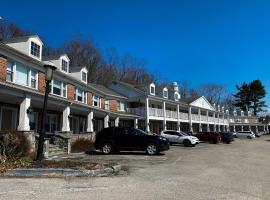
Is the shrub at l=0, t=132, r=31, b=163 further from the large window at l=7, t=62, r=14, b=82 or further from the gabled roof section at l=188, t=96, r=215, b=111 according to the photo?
the gabled roof section at l=188, t=96, r=215, b=111

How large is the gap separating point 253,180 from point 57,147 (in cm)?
1330

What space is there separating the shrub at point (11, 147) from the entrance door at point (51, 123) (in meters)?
11.0

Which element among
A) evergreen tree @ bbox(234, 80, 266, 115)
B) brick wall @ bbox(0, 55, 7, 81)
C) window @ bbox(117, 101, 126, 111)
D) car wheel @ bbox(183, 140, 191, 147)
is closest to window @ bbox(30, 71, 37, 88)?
brick wall @ bbox(0, 55, 7, 81)

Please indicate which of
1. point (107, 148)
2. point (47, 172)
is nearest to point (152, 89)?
point (107, 148)

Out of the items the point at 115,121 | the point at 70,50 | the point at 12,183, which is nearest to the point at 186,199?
the point at 12,183

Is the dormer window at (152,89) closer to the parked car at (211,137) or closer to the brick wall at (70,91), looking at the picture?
the parked car at (211,137)

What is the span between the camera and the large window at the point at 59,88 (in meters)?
25.6

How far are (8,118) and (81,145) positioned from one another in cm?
540

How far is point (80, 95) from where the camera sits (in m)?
30.8

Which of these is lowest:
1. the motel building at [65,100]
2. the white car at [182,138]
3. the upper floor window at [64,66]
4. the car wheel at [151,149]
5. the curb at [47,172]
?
the curb at [47,172]

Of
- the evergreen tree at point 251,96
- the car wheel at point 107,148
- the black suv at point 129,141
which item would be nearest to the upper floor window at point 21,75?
the black suv at point 129,141

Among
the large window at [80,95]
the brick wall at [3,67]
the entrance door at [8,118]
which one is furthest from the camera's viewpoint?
the large window at [80,95]

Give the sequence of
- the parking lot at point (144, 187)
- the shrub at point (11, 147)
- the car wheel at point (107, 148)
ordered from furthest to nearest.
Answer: the car wheel at point (107, 148), the shrub at point (11, 147), the parking lot at point (144, 187)

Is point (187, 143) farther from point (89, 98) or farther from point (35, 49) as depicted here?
point (35, 49)
